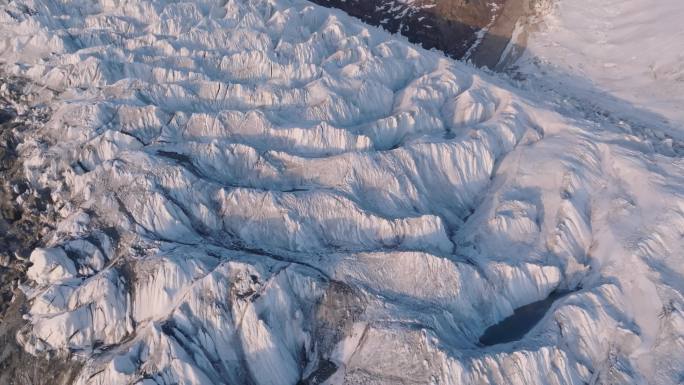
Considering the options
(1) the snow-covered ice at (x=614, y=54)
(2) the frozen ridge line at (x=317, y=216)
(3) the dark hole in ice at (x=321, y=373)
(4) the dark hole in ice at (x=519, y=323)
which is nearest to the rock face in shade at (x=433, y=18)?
(1) the snow-covered ice at (x=614, y=54)

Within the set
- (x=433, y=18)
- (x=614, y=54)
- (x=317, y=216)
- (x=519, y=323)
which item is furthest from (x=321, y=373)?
(x=433, y=18)

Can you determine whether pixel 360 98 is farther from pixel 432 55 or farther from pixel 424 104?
pixel 432 55

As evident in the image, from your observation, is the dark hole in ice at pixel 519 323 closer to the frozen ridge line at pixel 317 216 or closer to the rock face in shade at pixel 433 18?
the frozen ridge line at pixel 317 216

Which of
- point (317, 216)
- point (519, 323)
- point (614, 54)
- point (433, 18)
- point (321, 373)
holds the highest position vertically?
point (614, 54)

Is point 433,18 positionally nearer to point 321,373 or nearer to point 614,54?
point 614,54

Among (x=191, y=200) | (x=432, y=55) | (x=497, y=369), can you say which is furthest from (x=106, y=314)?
(x=432, y=55)

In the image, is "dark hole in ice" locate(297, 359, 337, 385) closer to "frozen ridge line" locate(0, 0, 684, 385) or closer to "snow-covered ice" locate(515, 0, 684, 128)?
"frozen ridge line" locate(0, 0, 684, 385)
